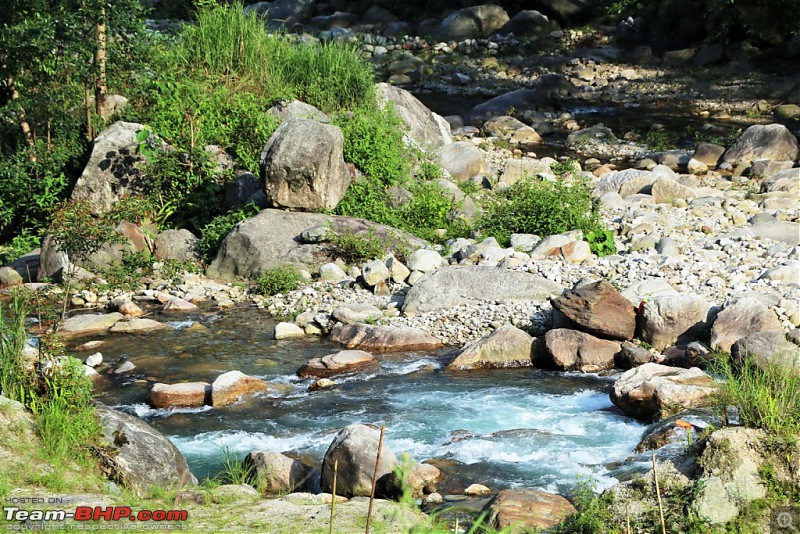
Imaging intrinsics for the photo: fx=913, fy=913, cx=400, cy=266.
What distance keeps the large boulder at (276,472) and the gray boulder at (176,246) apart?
6588mm

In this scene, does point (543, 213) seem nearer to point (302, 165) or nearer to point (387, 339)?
point (302, 165)

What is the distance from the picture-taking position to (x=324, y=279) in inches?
468

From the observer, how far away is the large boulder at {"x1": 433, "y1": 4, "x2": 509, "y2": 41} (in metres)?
31.0

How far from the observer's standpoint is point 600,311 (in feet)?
31.3

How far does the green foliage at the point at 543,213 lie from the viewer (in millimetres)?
12672

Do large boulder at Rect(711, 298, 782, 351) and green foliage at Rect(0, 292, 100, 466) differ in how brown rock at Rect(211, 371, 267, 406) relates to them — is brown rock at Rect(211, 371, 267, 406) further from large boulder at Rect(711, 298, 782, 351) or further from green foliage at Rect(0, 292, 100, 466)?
large boulder at Rect(711, 298, 782, 351)

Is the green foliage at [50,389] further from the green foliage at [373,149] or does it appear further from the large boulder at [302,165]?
the green foliage at [373,149]

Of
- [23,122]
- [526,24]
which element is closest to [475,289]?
[23,122]

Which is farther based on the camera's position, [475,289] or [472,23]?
[472,23]

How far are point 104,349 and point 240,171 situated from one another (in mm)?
4557

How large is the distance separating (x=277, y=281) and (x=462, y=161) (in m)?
5.70

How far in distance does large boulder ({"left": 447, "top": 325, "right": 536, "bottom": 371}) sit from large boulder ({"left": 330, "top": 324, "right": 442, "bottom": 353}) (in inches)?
26.1

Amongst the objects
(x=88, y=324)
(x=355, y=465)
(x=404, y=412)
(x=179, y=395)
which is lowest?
(x=404, y=412)

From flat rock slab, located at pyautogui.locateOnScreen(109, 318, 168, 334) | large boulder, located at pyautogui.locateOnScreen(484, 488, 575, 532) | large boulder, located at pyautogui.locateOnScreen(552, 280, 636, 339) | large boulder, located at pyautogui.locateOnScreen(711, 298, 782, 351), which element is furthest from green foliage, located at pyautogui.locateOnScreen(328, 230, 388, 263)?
large boulder, located at pyautogui.locateOnScreen(484, 488, 575, 532)
